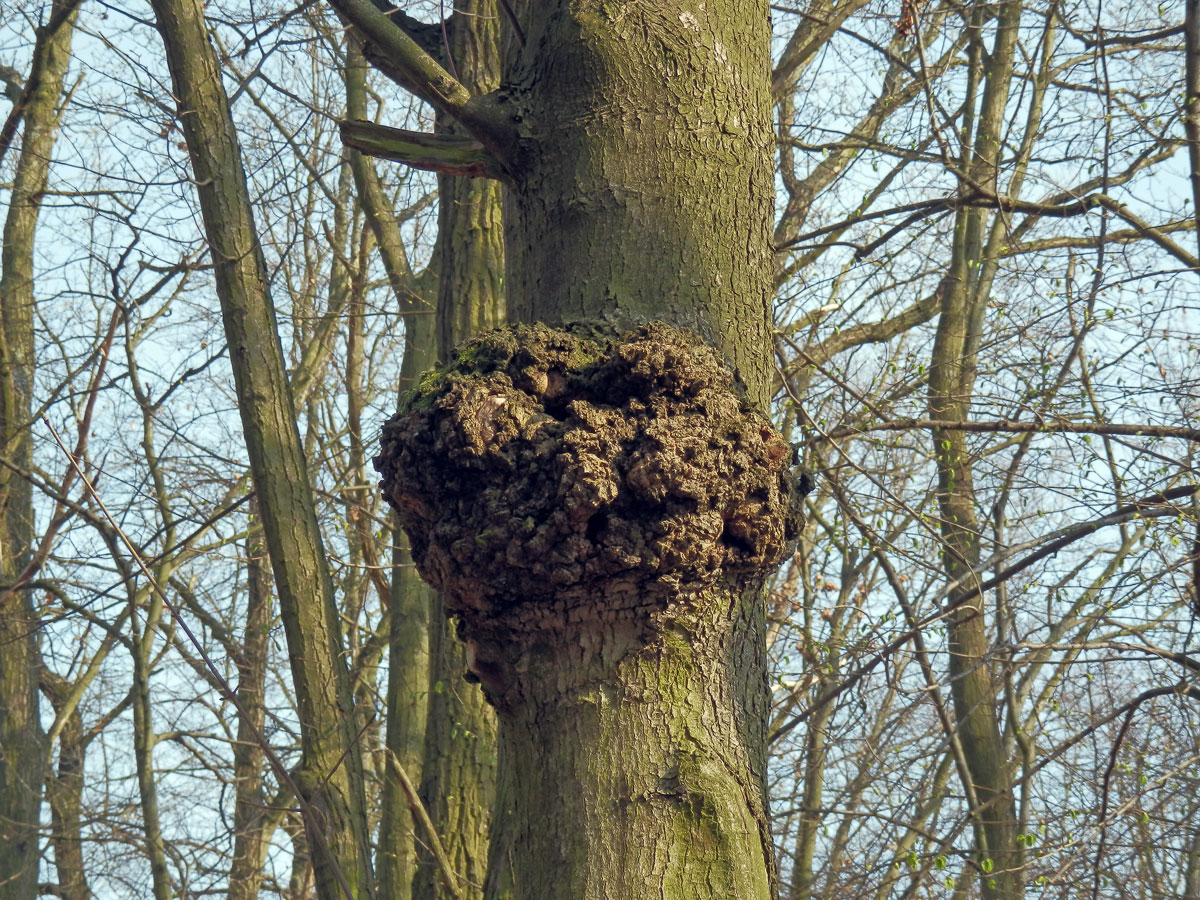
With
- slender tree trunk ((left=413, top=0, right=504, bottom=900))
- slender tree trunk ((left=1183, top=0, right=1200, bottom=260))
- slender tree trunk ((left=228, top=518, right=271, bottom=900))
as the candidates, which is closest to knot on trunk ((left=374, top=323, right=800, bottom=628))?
slender tree trunk ((left=413, top=0, right=504, bottom=900))

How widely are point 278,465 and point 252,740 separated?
4744 mm

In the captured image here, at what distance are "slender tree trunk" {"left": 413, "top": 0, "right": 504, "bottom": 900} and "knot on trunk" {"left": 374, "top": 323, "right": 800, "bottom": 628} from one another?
2.43 metres

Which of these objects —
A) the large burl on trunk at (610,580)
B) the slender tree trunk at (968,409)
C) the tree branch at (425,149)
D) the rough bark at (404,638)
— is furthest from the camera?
the slender tree trunk at (968,409)

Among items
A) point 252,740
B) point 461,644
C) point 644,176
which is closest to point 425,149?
point 644,176

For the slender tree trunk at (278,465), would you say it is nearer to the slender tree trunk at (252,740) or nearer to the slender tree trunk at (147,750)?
the slender tree trunk at (252,740)

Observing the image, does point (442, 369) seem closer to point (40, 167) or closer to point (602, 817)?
point (602, 817)

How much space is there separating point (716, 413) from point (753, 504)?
15 cm

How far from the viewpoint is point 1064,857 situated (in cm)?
420

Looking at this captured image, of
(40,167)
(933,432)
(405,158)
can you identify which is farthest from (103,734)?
(405,158)

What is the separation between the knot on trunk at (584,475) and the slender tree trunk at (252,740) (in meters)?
4.78

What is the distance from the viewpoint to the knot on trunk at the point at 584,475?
4.81ft

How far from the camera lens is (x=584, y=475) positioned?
144 centimetres

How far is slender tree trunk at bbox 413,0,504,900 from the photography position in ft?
13.3

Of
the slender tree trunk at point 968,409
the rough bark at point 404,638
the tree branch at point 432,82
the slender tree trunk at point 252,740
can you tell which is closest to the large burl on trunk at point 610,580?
the tree branch at point 432,82
